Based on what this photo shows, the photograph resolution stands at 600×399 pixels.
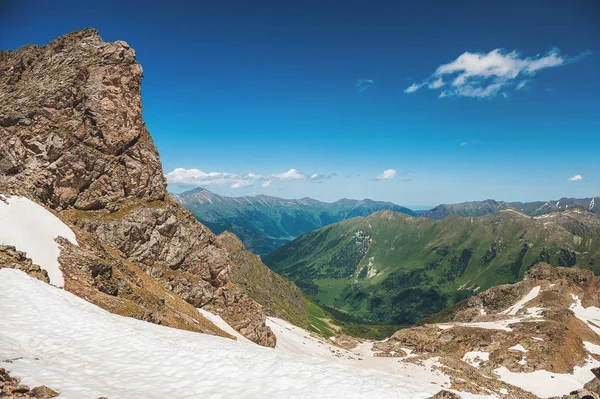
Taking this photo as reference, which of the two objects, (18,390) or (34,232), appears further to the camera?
(34,232)

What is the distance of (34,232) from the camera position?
110 feet

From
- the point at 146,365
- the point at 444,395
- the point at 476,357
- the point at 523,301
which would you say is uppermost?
the point at 146,365

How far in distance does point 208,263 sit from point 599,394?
68.4 metres

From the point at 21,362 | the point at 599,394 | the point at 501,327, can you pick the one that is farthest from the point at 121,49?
the point at 501,327

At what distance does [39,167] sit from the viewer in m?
54.4

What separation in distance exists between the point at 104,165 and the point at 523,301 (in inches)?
6637

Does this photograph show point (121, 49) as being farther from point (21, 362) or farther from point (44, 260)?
point (21, 362)

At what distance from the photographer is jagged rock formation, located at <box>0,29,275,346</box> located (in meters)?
54.7

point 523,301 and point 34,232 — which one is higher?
point 34,232

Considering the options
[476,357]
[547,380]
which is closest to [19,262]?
[547,380]

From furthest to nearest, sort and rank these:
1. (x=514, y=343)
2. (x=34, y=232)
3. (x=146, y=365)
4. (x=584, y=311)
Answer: (x=584, y=311), (x=514, y=343), (x=34, y=232), (x=146, y=365)

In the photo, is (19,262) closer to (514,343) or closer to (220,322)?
(220,322)

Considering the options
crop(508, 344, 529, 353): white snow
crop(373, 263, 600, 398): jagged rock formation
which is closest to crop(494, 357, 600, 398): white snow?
crop(373, 263, 600, 398): jagged rock formation

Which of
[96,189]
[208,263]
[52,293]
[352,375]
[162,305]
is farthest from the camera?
[208,263]
